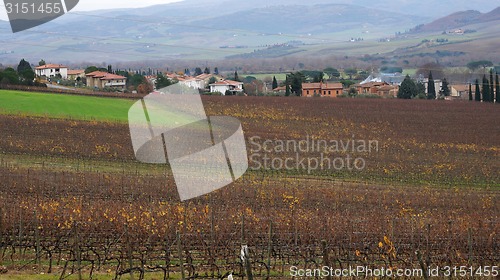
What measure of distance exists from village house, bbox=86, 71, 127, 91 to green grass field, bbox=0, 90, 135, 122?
3950 cm

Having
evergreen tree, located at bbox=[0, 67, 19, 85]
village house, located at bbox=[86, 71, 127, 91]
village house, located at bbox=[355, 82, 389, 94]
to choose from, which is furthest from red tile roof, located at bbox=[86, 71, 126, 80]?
evergreen tree, located at bbox=[0, 67, 19, 85]

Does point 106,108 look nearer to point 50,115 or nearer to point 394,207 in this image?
point 50,115

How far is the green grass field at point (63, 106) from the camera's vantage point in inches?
2067

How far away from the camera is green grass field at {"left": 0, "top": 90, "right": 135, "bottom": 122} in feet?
172

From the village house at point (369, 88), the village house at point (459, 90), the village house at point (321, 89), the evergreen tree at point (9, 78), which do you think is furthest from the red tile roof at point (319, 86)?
the evergreen tree at point (9, 78)

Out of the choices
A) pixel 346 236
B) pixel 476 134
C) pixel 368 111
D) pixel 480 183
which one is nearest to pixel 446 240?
pixel 346 236

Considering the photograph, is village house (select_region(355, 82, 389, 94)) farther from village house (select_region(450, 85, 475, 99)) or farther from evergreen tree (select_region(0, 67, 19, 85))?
evergreen tree (select_region(0, 67, 19, 85))

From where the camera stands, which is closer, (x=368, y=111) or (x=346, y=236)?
(x=346, y=236)

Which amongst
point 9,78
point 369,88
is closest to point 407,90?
point 369,88

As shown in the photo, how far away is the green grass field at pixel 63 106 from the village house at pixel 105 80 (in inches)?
1555

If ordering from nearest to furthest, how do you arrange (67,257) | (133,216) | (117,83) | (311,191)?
(67,257)
(133,216)
(311,191)
(117,83)

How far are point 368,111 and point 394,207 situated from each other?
3838cm

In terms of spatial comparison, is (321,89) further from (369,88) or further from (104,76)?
(104,76)

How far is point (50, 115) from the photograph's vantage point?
2029 inches
